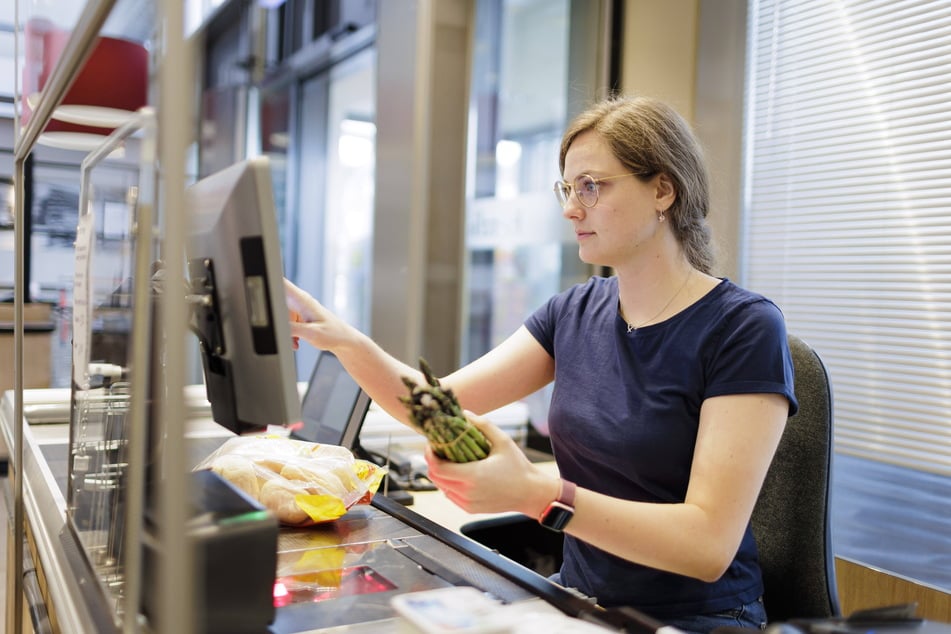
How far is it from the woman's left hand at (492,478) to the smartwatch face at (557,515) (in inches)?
1.5

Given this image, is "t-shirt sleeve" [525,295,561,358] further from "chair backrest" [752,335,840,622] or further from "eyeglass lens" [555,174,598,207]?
"chair backrest" [752,335,840,622]

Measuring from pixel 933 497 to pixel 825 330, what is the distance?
1.85 ft

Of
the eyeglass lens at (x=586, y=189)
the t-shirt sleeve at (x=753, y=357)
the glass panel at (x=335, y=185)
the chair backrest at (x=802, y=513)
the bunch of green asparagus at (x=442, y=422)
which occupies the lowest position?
the chair backrest at (x=802, y=513)

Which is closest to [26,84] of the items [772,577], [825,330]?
[772,577]

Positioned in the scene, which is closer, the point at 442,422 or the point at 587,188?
the point at 442,422

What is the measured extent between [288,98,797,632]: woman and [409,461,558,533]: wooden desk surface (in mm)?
317

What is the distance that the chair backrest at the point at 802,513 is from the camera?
4.75 ft

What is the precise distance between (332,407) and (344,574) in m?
0.86

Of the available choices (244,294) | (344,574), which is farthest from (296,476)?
(244,294)

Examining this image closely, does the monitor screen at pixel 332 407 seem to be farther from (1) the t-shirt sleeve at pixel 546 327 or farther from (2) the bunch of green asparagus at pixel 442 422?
(2) the bunch of green asparagus at pixel 442 422

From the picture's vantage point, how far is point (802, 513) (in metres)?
1.47

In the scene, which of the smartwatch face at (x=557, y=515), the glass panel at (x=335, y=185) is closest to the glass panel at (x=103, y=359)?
the smartwatch face at (x=557, y=515)

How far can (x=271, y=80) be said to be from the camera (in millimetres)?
5832

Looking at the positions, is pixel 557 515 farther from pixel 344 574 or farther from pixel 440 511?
pixel 440 511
